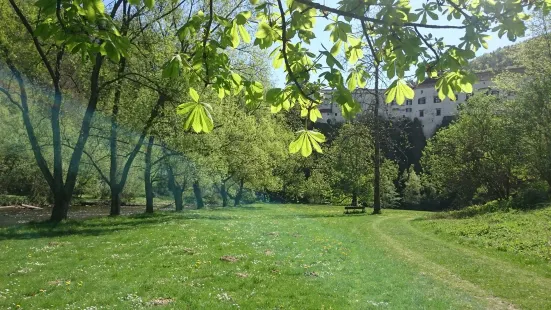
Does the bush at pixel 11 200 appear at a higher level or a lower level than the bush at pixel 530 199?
lower

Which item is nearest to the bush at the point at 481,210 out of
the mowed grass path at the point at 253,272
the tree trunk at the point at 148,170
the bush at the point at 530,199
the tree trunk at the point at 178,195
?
the bush at the point at 530,199

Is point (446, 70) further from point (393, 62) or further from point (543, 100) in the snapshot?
point (543, 100)

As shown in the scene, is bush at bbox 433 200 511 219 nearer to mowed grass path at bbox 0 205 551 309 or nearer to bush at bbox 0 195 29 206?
mowed grass path at bbox 0 205 551 309

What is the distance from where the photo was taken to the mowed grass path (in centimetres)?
A: 982

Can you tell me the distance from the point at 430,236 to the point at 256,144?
23.2 m

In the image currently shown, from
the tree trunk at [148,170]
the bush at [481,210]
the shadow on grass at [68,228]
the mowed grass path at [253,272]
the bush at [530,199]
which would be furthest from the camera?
the tree trunk at [148,170]

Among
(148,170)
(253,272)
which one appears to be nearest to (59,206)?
(148,170)

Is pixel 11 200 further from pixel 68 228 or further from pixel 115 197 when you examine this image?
pixel 68 228

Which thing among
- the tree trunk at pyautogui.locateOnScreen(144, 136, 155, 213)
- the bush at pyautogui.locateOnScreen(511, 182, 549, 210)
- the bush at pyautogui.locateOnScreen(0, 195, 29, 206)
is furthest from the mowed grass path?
the bush at pyautogui.locateOnScreen(0, 195, 29, 206)

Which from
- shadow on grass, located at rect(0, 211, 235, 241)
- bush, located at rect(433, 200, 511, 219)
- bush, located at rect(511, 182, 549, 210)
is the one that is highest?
bush, located at rect(511, 182, 549, 210)

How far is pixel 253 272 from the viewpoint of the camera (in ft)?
40.4

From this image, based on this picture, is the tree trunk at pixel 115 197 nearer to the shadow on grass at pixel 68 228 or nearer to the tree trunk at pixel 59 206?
the shadow on grass at pixel 68 228

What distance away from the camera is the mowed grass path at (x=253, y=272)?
32.2 feet

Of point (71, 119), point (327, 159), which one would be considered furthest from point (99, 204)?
point (327, 159)
